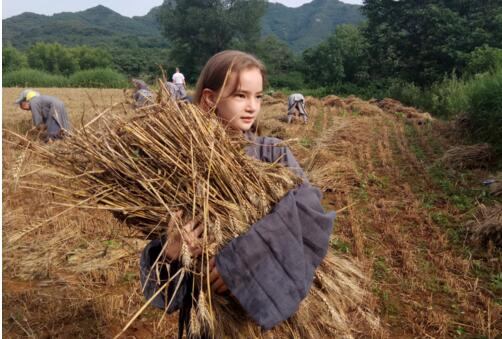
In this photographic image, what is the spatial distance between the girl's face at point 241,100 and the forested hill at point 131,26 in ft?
161

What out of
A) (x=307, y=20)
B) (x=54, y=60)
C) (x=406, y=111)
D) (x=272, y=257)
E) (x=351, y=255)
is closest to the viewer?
(x=272, y=257)

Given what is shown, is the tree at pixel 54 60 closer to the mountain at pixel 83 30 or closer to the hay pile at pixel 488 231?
the mountain at pixel 83 30

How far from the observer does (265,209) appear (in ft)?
4.01

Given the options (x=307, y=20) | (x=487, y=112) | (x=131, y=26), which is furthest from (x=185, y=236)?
(x=307, y=20)

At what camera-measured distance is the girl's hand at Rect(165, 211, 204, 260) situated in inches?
44.7

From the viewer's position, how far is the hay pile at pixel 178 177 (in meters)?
1.17

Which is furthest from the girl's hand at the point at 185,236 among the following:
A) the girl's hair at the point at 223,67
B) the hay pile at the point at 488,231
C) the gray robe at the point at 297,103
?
the gray robe at the point at 297,103

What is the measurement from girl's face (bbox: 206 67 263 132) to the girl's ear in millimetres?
46

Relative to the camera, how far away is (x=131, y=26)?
97.6 metres

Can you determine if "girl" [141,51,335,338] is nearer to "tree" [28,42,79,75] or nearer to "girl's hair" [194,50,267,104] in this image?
"girl's hair" [194,50,267,104]

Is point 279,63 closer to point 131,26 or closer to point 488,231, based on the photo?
point 488,231

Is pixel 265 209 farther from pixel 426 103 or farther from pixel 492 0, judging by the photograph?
pixel 492 0

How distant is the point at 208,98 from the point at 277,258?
629 millimetres

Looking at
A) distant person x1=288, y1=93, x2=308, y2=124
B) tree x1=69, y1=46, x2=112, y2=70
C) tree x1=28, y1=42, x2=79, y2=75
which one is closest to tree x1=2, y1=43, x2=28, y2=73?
tree x1=28, y1=42, x2=79, y2=75
